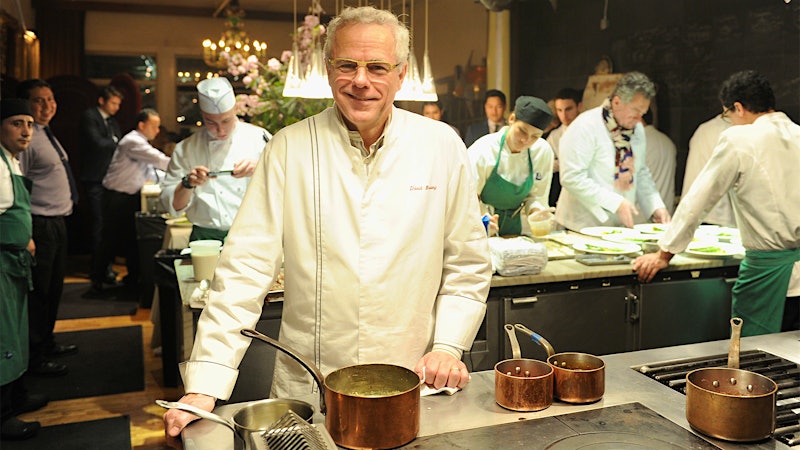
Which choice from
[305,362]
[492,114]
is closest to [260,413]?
[305,362]

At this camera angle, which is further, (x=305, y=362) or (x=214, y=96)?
(x=214, y=96)

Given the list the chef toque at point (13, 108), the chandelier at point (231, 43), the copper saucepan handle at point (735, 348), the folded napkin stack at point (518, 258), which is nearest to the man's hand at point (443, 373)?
the copper saucepan handle at point (735, 348)

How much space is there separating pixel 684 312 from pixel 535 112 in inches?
47.3

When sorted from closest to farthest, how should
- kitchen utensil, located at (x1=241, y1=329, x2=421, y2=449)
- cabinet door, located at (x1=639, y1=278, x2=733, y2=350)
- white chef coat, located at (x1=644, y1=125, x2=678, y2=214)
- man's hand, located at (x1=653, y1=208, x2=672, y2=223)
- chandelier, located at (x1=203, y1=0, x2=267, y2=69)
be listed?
1. kitchen utensil, located at (x1=241, y1=329, x2=421, y2=449)
2. cabinet door, located at (x1=639, y1=278, x2=733, y2=350)
3. man's hand, located at (x1=653, y1=208, x2=672, y2=223)
4. white chef coat, located at (x1=644, y1=125, x2=678, y2=214)
5. chandelier, located at (x1=203, y1=0, x2=267, y2=69)

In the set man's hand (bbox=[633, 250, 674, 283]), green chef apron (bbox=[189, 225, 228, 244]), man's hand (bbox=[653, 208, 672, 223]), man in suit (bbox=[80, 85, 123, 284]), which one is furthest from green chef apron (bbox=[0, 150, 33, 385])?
man in suit (bbox=[80, 85, 123, 284])

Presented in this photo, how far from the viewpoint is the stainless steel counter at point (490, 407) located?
131cm

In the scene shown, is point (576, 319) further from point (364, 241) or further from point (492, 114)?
point (492, 114)

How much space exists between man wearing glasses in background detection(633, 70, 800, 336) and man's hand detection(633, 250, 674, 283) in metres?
0.07

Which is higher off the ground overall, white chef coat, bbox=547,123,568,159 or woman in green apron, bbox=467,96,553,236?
white chef coat, bbox=547,123,568,159

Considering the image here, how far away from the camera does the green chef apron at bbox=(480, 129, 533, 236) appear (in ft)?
12.6

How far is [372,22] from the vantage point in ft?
5.62

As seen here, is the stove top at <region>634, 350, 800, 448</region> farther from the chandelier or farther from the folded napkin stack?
the chandelier

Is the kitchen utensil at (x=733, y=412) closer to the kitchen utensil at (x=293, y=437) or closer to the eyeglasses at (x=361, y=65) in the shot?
the kitchen utensil at (x=293, y=437)

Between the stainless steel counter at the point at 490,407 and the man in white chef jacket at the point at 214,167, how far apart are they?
2.48 meters
